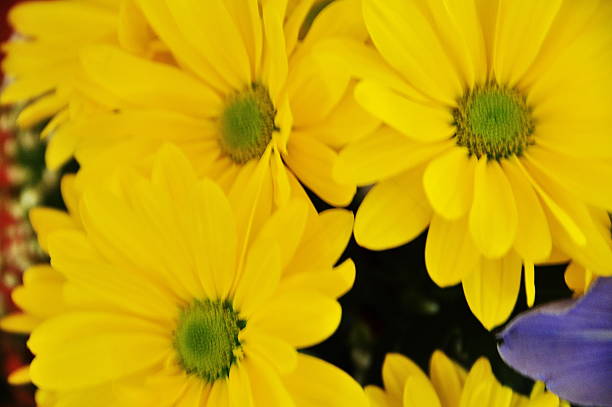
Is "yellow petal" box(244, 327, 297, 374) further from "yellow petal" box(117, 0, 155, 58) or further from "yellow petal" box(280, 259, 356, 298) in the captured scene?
"yellow petal" box(117, 0, 155, 58)

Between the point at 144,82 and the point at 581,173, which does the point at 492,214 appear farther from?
the point at 144,82

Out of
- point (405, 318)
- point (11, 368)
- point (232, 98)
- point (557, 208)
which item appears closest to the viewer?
point (557, 208)

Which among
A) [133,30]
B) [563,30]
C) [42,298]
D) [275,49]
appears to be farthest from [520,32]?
[42,298]

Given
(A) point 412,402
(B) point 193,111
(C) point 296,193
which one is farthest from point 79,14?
(A) point 412,402

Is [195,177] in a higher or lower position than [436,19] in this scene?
lower

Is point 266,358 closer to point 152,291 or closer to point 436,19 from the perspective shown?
point 152,291

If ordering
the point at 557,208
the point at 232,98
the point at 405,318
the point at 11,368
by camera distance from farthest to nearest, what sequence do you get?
the point at 11,368
the point at 405,318
the point at 232,98
the point at 557,208

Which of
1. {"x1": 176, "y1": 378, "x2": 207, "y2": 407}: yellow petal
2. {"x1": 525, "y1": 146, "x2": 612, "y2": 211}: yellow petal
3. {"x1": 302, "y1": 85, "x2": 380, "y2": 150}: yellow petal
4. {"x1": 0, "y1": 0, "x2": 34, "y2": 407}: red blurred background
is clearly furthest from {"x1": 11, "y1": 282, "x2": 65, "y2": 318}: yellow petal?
{"x1": 0, "y1": 0, "x2": 34, "y2": 407}: red blurred background
